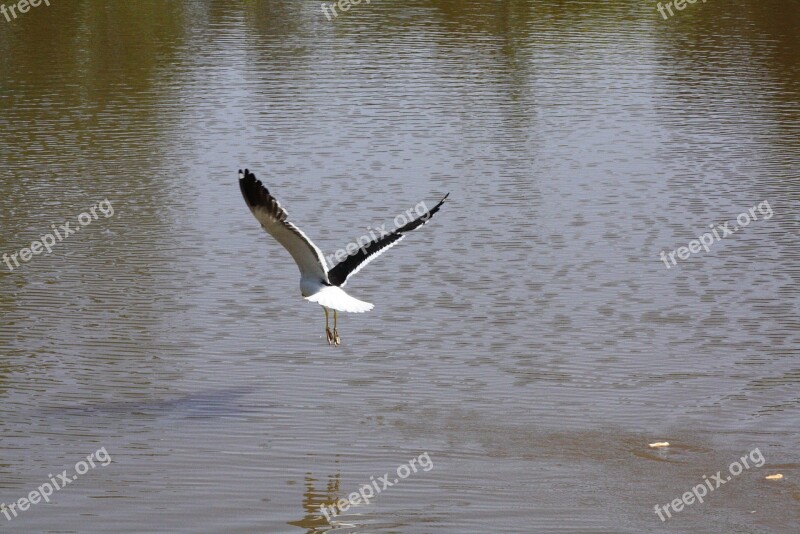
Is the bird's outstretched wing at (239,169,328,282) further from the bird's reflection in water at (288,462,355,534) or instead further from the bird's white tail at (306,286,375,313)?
the bird's reflection in water at (288,462,355,534)

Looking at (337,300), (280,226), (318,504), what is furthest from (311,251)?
(318,504)

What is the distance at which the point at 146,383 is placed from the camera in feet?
36.2

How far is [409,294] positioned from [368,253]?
3.48m

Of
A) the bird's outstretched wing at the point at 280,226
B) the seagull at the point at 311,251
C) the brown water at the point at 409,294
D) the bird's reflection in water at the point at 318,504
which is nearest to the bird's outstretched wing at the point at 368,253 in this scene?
the seagull at the point at 311,251

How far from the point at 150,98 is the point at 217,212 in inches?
271

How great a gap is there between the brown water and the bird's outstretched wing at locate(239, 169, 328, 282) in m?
1.11

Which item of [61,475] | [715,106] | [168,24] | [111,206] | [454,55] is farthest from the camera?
[168,24]

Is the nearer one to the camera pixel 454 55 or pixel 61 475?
pixel 61 475

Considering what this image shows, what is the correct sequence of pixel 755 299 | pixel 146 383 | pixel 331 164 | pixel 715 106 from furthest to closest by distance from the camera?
pixel 715 106 → pixel 331 164 → pixel 755 299 → pixel 146 383

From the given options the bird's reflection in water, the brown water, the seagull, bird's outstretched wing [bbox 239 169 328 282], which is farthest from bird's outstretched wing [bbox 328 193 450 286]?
the bird's reflection in water

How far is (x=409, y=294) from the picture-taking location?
13.3 m

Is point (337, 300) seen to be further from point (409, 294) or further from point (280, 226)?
point (409, 294)

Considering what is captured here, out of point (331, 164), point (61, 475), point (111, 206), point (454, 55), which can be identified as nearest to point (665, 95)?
point (454, 55)

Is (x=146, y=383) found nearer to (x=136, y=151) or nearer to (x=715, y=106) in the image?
(x=136, y=151)
